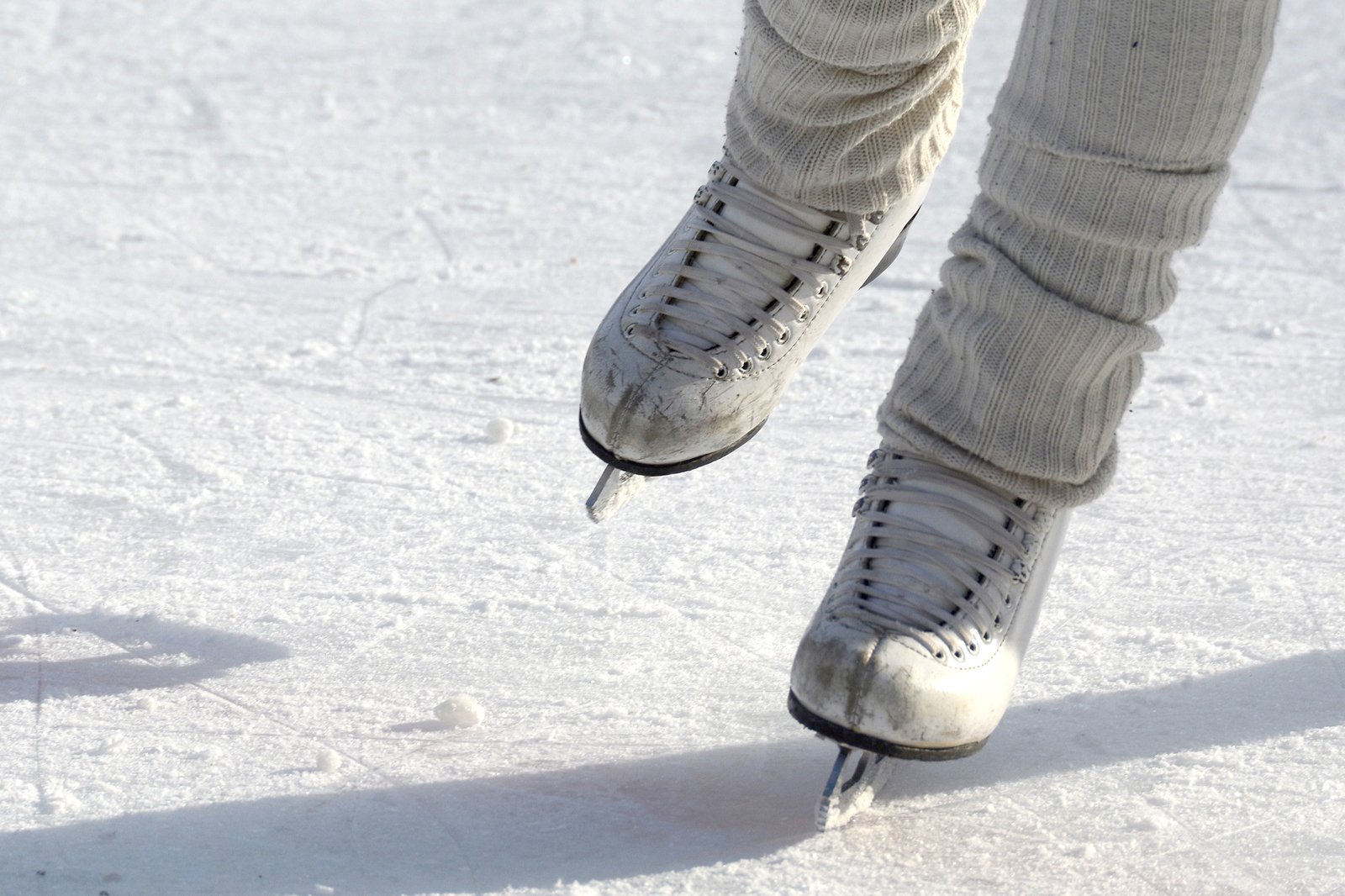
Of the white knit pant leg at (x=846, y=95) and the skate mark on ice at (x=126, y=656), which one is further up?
the white knit pant leg at (x=846, y=95)

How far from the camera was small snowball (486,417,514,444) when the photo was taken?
5.21 ft

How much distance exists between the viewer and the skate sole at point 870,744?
94 cm

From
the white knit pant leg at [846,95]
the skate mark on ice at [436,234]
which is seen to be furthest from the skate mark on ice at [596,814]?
the skate mark on ice at [436,234]

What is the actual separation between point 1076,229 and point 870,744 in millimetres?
368

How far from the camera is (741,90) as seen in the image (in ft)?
3.81

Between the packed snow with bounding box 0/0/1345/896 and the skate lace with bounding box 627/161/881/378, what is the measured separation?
269mm

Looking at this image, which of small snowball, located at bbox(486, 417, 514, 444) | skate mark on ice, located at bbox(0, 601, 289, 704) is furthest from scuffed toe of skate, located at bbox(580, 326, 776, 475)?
small snowball, located at bbox(486, 417, 514, 444)

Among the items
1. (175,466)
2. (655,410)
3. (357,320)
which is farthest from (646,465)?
(357,320)

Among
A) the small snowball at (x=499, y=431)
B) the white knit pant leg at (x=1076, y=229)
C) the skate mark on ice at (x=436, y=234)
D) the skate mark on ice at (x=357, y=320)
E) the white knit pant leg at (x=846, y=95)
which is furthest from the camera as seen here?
the skate mark on ice at (x=436, y=234)

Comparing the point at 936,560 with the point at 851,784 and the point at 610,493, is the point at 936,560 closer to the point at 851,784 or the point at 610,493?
the point at 851,784

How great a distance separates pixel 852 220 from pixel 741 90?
14 cm

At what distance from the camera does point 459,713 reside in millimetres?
1101

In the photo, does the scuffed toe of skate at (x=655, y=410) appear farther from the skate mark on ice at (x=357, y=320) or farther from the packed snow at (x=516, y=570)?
the skate mark on ice at (x=357, y=320)

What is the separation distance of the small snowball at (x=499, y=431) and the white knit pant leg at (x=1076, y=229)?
24.9 inches
